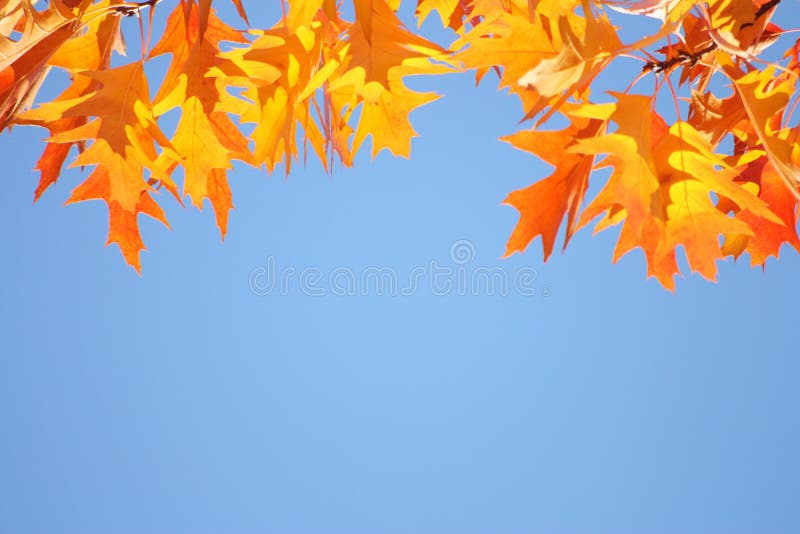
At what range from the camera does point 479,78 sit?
1.87 feet

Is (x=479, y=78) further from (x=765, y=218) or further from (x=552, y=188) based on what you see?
(x=765, y=218)

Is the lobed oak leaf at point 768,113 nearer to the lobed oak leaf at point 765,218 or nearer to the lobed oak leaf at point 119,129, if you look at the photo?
the lobed oak leaf at point 765,218

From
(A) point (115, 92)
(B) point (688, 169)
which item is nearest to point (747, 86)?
(B) point (688, 169)

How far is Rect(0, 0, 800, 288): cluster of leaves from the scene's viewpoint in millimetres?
441

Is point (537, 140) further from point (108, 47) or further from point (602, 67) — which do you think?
point (108, 47)

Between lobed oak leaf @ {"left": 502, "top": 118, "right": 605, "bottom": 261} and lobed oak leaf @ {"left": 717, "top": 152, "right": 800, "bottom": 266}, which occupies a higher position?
lobed oak leaf @ {"left": 717, "top": 152, "right": 800, "bottom": 266}

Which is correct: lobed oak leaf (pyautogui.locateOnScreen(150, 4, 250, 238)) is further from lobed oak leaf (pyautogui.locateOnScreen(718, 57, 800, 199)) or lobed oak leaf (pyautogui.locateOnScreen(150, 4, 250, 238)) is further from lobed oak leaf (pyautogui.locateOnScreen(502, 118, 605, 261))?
lobed oak leaf (pyautogui.locateOnScreen(718, 57, 800, 199))

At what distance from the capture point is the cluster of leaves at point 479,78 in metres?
0.44

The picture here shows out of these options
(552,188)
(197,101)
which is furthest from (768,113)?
(197,101)

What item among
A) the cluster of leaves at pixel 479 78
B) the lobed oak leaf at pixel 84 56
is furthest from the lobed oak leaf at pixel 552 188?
the lobed oak leaf at pixel 84 56

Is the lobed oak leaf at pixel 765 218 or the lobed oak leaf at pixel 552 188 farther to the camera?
the lobed oak leaf at pixel 765 218

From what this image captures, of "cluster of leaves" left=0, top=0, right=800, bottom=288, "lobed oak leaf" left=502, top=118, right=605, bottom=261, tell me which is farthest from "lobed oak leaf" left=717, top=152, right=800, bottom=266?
"lobed oak leaf" left=502, top=118, right=605, bottom=261

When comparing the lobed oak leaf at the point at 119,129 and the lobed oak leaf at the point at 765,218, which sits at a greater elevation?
the lobed oak leaf at the point at 765,218

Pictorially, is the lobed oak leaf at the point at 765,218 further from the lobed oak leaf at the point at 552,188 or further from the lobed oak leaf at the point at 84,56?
the lobed oak leaf at the point at 84,56
